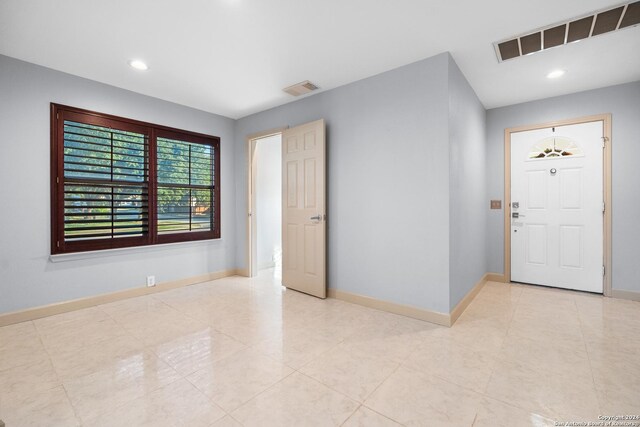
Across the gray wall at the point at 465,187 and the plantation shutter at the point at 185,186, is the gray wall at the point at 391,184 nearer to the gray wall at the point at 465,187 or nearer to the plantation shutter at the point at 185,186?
the gray wall at the point at 465,187

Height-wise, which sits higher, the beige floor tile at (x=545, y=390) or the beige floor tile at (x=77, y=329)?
the beige floor tile at (x=77, y=329)

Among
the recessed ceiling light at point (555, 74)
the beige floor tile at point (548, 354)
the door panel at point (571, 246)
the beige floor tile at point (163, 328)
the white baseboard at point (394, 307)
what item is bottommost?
the beige floor tile at point (548, 354)

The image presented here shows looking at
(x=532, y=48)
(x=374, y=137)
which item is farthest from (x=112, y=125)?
(x=532, y=48)

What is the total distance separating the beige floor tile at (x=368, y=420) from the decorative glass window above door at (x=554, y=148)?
420cm

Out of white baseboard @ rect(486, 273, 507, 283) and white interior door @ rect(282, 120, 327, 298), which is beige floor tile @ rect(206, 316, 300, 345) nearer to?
white interior door @ rect(282, 120, 327, 298)

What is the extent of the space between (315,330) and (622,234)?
13.0 ft

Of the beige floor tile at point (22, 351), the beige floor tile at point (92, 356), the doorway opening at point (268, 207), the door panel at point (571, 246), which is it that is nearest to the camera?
the beige floor tile at point (92, 356)

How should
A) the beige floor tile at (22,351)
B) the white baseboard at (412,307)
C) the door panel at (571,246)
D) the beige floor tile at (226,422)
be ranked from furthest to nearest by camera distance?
the door panel at (571,246), the white baseboard at (412,307), the beige floor tile at (22,351), the beige floor tile at (226,422)

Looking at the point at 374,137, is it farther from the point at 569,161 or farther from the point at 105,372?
the point at 105,372

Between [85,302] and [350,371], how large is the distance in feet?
10.4

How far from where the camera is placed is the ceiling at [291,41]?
7.11 feet

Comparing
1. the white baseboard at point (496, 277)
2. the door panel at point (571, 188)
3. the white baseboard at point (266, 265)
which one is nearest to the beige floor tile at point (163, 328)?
the white baseboard at point (266, 265)

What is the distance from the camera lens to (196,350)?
2299mm

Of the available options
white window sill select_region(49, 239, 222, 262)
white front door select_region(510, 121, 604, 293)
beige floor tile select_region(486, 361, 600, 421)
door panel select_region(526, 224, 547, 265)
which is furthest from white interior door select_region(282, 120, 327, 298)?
door panel select_region(526, 224, 547, 265)
